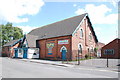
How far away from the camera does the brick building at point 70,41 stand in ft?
75.5

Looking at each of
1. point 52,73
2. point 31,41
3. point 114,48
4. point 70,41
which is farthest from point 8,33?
point 52,73

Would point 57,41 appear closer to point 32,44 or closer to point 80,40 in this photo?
point 80,40

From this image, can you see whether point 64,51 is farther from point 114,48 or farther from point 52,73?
point 52,73

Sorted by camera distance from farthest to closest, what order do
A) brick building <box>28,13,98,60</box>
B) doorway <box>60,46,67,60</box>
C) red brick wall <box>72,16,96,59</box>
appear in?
doorway <box>60,46,67,60</box> < red brick wall <box>72,16,96,59</box> < brick building <box>28,13,98,60</box>

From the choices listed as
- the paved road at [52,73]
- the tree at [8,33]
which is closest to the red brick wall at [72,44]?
the paved road at [52,73]

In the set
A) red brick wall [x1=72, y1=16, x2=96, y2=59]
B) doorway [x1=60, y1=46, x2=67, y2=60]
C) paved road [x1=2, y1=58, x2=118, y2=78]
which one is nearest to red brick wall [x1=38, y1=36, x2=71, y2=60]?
doorway [x1=60, y1=46, x2=67, y2=60]

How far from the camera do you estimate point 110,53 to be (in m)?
30.9

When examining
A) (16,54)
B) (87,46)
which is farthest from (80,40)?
(16,54)

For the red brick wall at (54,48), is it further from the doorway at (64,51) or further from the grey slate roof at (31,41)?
the grey slate roof at (31,41)

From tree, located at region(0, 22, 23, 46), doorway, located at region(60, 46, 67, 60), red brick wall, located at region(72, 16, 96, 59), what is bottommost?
doorway, located at region(60, 46, 67, 60)

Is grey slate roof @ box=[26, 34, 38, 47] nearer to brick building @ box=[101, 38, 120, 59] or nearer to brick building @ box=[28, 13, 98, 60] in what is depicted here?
brick building @ box=[28, 13, 98, 60]

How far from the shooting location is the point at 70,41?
22734 millimetres

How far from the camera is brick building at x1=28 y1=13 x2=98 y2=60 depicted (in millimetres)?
23016

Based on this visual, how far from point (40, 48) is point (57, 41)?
21.7ft
